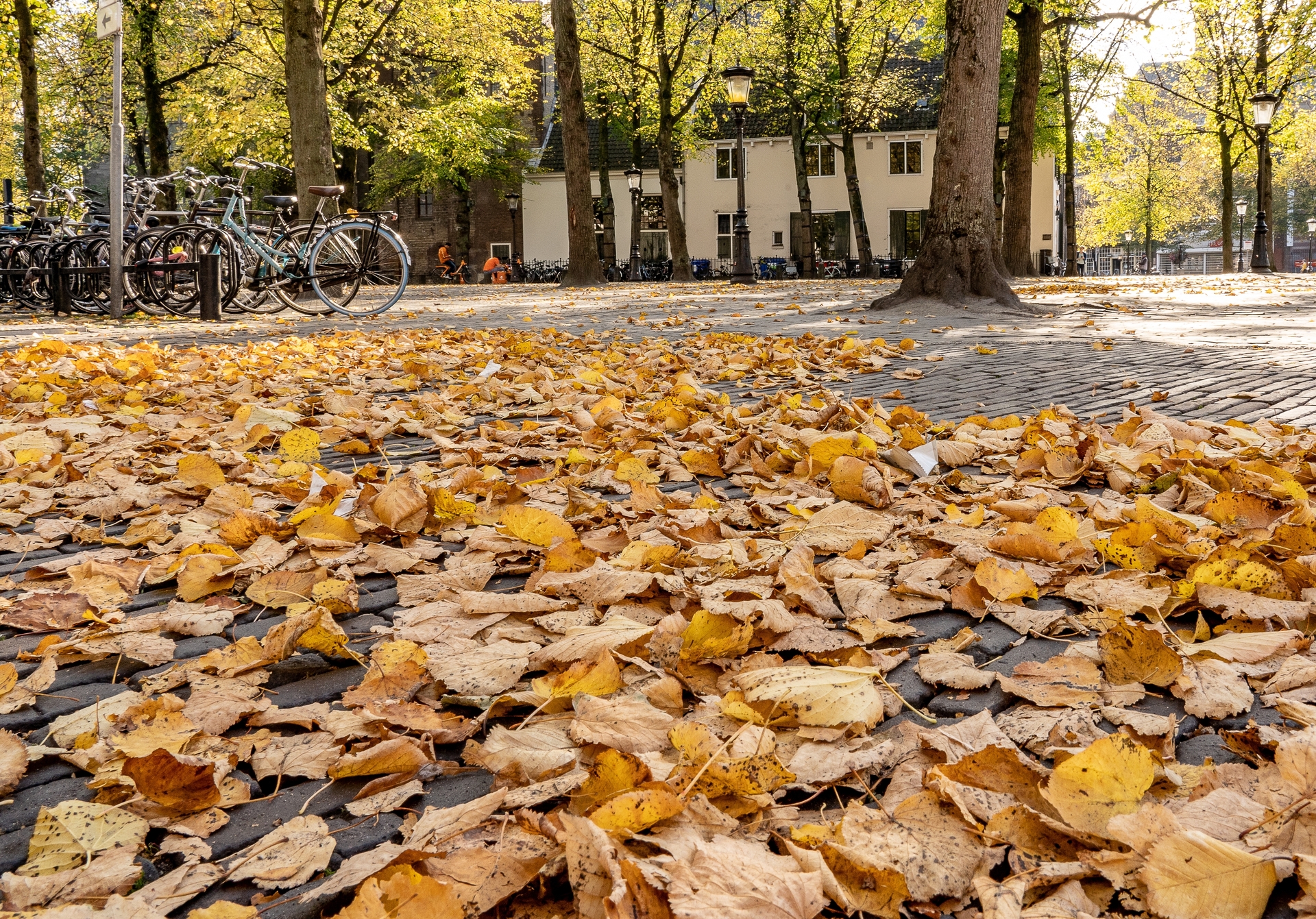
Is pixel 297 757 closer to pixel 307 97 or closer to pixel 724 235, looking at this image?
pixel 307 97

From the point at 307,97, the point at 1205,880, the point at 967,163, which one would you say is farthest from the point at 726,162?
the point at 1205,880

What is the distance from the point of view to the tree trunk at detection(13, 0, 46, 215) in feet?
61.7

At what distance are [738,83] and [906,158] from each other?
2243 centimetres

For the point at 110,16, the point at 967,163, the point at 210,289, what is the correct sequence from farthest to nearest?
the point at 967,163 < the point at 210,289 < the point at 110,16

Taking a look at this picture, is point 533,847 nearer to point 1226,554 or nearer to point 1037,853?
point 1037,853

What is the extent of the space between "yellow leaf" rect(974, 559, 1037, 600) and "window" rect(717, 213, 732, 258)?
44.0 meters

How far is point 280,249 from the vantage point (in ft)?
37.2

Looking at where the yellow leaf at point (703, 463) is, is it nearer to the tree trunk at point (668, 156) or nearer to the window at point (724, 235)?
the tree trunk at point (668, 156)

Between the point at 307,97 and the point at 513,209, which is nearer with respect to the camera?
the point at 307,97

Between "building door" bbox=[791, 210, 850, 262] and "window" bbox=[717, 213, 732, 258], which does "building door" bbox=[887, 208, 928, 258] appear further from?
"window" bbox=[717, 213, 732, 258]

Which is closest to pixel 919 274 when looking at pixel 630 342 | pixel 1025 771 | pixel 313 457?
pixel 630 342

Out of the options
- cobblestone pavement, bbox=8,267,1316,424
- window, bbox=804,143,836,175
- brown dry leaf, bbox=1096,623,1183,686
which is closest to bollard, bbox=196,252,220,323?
cobblestone pavement, bbox=8,267,1316,424

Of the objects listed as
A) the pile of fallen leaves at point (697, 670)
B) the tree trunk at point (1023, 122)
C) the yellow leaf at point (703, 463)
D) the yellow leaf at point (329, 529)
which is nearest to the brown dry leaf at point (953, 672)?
the pile of fallen leaves at point (697, 670)

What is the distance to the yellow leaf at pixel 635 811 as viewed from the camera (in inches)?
47.1
